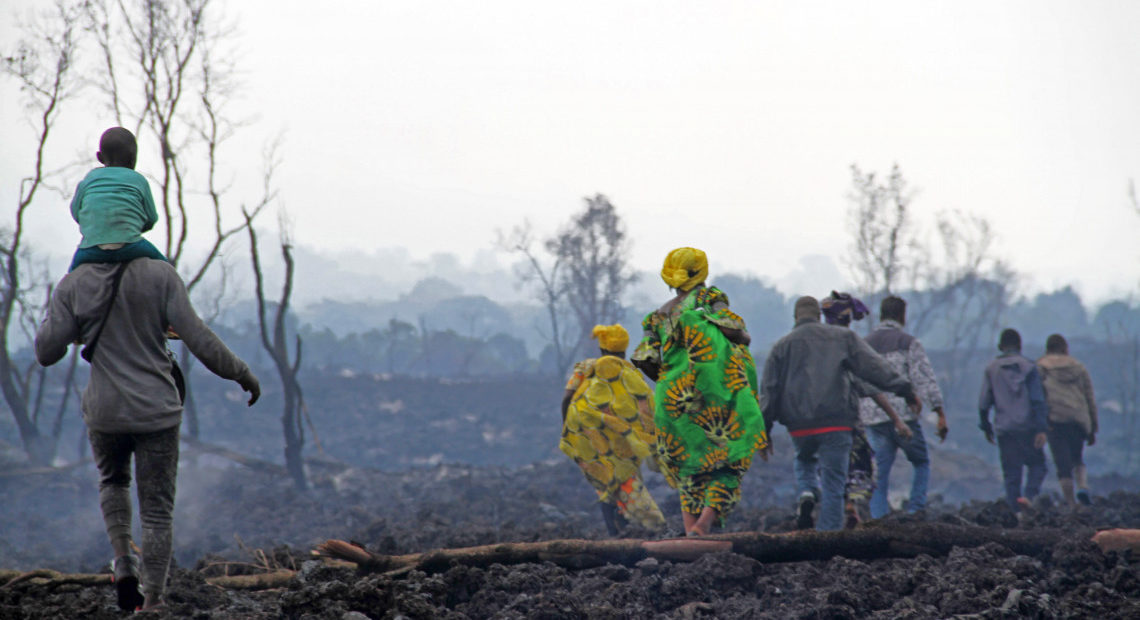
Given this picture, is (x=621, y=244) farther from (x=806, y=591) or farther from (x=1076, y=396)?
(x=806, y=591)

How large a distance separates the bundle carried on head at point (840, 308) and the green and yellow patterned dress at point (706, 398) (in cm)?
197

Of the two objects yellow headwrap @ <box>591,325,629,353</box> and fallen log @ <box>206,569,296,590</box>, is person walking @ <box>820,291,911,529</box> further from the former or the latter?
fallen log @ <box>206,569,296,590</box>

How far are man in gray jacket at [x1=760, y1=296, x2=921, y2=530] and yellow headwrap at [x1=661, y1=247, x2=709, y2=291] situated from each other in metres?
1.16

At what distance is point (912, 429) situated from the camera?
8352 millimetres

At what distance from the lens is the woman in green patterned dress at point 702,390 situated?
6.01 meters

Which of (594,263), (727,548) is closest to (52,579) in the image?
(727,548)

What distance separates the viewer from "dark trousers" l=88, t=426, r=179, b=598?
3.80 m

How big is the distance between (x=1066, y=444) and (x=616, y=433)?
19.1 ft

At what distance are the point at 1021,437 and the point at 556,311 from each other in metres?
23.5

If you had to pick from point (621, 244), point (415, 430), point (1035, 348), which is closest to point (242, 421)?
point (415, 430)

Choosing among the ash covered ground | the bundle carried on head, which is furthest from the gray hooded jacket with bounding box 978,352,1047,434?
the bundle carried on head

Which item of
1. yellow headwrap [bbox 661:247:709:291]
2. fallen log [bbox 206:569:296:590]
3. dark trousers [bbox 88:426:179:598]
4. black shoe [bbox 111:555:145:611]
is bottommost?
fallen log [bbox 206:569:296:590]

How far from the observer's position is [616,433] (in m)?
8.20

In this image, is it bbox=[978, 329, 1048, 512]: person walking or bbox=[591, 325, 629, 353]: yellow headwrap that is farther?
bbox=[978, 329, 1048, 512]: person walking
